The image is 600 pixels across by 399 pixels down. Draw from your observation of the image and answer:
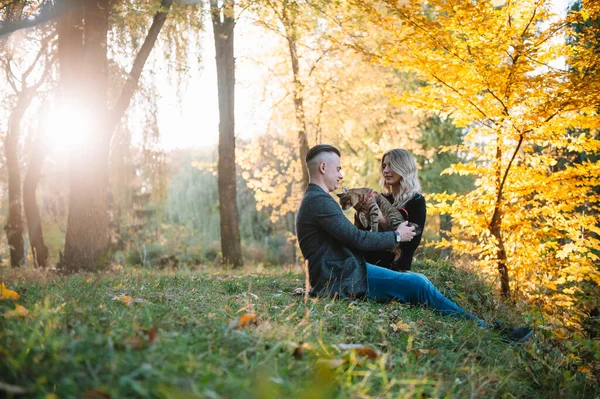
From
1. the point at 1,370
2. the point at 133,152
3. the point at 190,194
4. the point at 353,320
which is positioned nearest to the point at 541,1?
the point at 353,320

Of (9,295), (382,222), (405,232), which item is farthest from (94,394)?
(382,222)

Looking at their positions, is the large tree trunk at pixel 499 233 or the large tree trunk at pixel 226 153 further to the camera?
the large tree trunk at pixel 226 153

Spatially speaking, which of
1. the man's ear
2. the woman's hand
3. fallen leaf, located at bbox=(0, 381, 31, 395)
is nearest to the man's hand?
the woman's hand

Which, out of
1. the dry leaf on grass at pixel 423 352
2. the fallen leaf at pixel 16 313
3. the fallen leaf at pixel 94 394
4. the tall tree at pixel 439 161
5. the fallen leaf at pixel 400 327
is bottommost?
the dry leaf on grass at pixel 423 352

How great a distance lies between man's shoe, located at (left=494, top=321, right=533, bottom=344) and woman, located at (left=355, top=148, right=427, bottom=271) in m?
1.18

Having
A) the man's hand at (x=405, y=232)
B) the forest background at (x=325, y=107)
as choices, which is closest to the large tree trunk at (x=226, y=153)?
the forest background at (x=325, y=107)

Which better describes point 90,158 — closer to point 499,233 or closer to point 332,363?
point 499,233

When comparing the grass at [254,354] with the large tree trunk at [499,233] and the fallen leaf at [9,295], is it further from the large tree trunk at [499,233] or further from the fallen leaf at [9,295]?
the large tree trunk at [499,233]

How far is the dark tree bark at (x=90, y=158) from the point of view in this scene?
7.69 m

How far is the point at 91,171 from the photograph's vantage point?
793cm

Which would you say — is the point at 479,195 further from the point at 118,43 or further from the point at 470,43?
the point at 118,43

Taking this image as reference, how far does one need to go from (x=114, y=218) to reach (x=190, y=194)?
9.23 m

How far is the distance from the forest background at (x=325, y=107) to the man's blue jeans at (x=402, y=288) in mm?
1032

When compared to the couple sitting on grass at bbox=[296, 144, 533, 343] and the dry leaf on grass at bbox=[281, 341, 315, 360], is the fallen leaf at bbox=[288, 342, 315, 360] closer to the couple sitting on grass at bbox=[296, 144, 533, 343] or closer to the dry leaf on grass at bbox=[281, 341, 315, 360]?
the dry leaf on grass at bbox=[281, 341, 315, 360]
